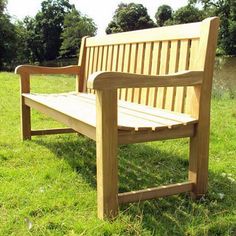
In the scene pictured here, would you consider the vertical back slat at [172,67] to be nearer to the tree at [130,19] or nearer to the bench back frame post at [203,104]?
the bench back frame post at [203,104]

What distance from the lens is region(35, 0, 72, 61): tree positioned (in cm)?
6112

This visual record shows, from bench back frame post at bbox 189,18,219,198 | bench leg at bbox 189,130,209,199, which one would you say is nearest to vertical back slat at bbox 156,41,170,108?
bench back frame post at bbox 189,18,219,198

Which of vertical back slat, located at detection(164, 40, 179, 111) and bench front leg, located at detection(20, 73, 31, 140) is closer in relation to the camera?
vertical back slat, located at detection(164, 40, 179, 111)

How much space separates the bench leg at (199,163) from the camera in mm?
2900

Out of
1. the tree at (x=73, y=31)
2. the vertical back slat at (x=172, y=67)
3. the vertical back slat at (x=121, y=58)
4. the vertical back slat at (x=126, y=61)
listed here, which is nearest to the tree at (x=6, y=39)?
the tree at (x=73, y=31)

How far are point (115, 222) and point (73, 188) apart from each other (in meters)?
0.74

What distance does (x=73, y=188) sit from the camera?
125 inches

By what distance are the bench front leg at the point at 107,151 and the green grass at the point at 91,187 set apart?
0.35 feet

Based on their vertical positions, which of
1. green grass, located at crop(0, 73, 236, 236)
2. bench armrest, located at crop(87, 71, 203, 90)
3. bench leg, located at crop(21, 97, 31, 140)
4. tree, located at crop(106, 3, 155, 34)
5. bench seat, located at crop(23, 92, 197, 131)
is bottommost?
green grass, located at crop(0, 73, 236, 236)

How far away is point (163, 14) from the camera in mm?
75125

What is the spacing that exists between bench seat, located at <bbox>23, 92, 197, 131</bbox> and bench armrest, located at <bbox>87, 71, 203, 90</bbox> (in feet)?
0.83

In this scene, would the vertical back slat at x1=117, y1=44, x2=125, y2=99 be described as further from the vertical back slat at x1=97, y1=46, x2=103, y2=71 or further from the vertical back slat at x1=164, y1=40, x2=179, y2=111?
the vertical back slat at x1=164, y1=40, x2=179, y2=111

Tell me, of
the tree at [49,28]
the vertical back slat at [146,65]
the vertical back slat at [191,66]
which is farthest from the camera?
the tree at [49,28]

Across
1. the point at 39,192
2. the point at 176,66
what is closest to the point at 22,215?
the point at 39,192
